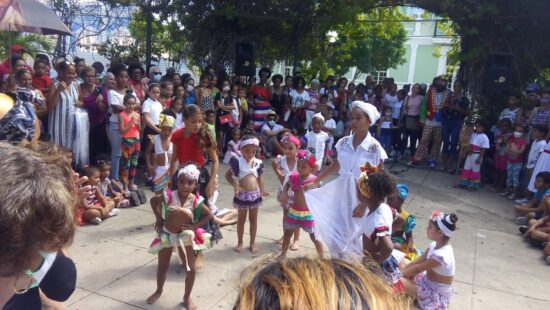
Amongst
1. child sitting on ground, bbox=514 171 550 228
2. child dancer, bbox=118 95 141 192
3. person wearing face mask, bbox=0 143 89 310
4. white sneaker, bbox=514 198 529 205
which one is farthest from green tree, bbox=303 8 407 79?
person wearing face mask, bbox=0 143 89 310

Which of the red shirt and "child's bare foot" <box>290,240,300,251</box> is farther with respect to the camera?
"child's bare foot" <box>290,240,300,251</box>

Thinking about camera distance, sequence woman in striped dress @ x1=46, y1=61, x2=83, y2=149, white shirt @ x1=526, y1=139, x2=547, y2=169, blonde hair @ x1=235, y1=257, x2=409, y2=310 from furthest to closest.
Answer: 1. white shirt @ x1=526, y1=139, x2=547, y2=169
2. woman in striped dress @ x1=46, y1=61, x2=83, y2=149
3. blonde hair @ x1=235, y1=257, x2=409, y2=310

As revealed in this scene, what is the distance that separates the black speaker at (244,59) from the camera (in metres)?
11.2

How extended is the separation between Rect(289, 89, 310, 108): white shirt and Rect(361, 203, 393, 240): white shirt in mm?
7209

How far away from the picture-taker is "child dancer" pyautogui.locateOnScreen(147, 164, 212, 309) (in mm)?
3396

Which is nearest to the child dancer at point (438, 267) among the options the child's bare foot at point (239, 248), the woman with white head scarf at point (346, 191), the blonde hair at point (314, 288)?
the woman with white head scarf at point (346, 191)

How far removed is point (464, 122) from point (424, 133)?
2.81ft

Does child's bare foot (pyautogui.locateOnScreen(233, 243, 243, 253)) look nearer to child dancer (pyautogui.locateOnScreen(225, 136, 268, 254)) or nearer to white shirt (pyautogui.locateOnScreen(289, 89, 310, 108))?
child dancer (pyautogui.locateOnScreen(225, 136, 268, 254))

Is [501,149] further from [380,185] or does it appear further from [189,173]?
[189,173]

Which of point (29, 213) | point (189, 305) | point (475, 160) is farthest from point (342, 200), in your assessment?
point (475, 160)

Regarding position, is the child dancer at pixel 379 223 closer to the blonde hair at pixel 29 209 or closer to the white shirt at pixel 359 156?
the white shirt at pixel 359 156

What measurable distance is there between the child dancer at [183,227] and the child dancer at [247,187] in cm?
103

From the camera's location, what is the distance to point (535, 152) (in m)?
7.46

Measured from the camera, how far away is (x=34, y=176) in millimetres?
→ 1229
